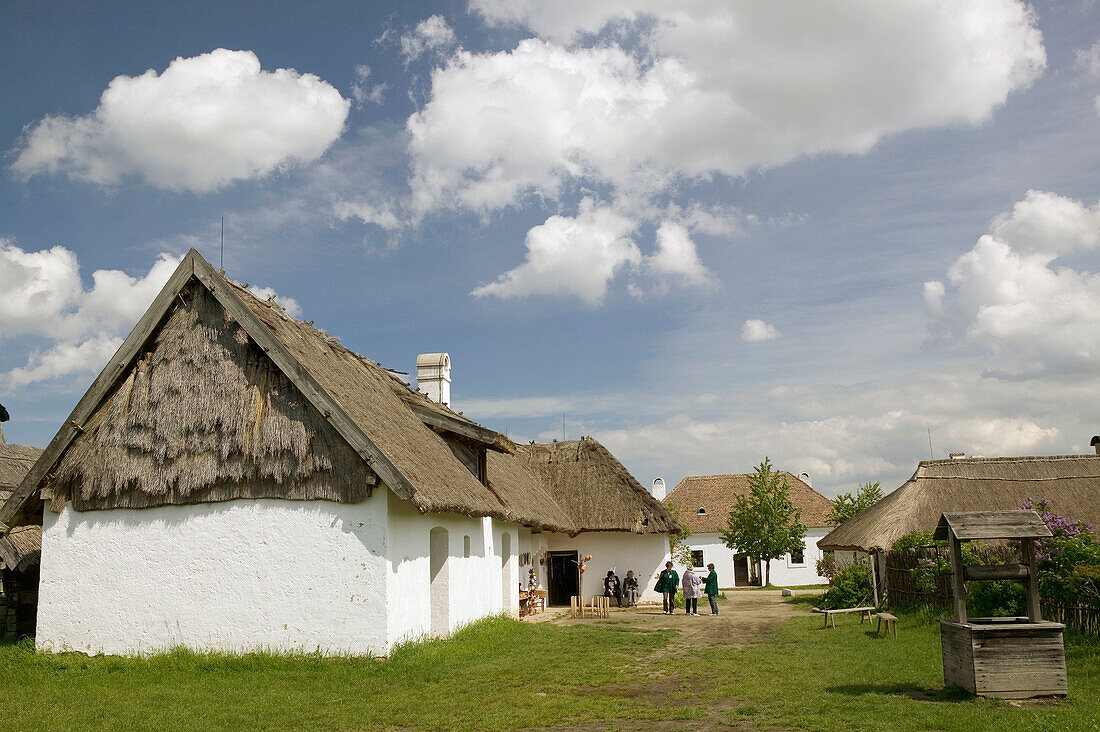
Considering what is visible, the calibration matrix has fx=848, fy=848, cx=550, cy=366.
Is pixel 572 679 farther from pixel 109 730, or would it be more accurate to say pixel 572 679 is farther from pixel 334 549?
pixel 109 730

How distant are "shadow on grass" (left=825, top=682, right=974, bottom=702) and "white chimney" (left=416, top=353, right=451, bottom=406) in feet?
61.5

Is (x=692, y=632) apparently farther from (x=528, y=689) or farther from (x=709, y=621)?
(x=528, y=689)

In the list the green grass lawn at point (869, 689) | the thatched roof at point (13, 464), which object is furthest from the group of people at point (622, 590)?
the thatched roof at point (13, 464)

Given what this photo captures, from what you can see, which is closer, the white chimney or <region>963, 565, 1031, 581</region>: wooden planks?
<region>963, 565, 1031, 581</region>: wooden planks

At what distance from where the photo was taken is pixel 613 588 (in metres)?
27.3

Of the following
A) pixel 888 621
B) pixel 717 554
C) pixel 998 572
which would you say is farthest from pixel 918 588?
pixel 717 554

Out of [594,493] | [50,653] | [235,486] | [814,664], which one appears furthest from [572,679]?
[594,493]

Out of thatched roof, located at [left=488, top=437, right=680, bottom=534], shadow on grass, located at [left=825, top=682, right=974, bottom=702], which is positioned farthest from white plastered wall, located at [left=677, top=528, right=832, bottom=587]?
shadow on grass, located at [left=825, top=682, right=974, bottom=702]

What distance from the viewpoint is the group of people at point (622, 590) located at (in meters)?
27.3

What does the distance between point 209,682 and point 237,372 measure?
190 inches

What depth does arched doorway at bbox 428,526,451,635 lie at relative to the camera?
15.6 m

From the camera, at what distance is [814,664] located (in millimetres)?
12680

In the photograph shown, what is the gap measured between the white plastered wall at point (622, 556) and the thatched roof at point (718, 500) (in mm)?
15834

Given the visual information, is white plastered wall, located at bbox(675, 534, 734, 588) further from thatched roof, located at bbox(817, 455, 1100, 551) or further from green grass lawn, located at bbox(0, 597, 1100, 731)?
green grass lawn, located at bbox(0, 597, 1100, 731)
